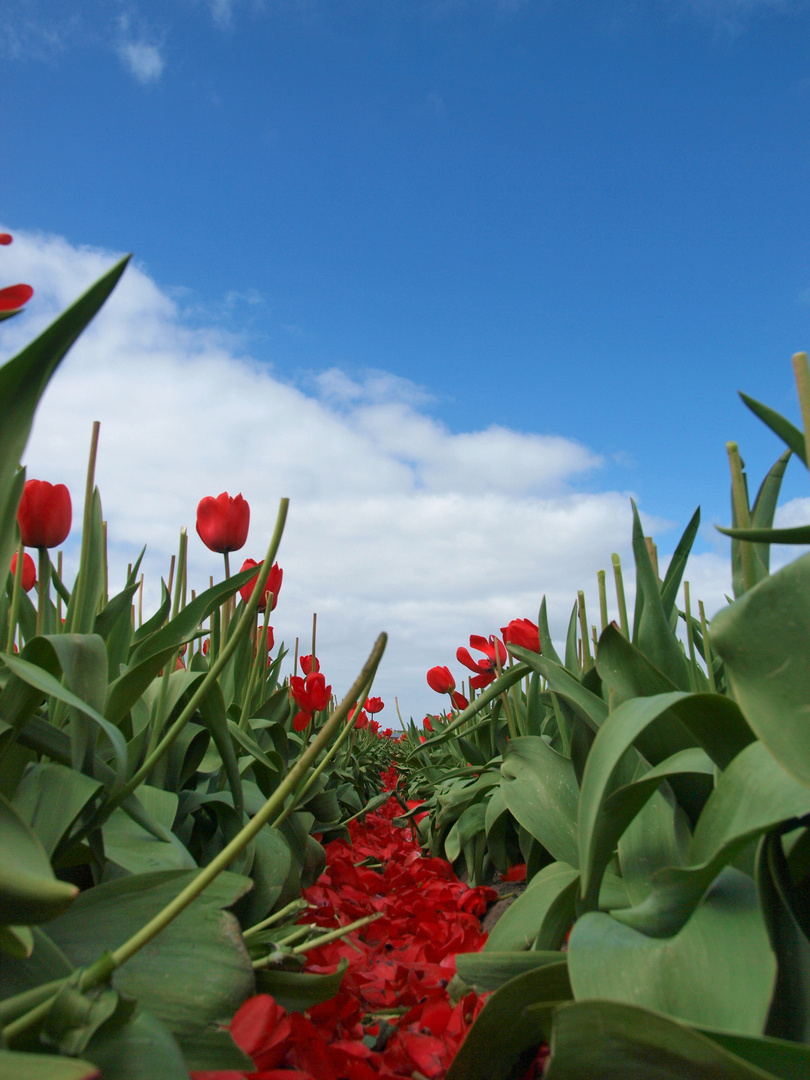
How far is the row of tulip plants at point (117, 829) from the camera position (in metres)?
0.65

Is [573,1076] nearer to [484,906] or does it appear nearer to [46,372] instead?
[46,372]

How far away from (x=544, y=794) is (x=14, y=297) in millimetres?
1358

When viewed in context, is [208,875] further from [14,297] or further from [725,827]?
[14,297]

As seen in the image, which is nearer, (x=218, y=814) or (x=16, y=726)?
(x=16, y=726)

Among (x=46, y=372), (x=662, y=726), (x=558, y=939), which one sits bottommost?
(x=558, y=939)

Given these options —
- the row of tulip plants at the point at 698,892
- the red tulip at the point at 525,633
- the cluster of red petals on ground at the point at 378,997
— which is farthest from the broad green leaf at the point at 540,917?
the red tulip at the point at 525,633

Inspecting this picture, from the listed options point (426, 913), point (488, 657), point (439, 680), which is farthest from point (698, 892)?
point (439, 680)

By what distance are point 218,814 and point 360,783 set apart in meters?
3.11

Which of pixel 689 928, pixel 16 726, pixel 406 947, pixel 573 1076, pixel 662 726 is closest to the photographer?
pixel 573 1076

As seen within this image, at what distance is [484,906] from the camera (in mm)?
2074

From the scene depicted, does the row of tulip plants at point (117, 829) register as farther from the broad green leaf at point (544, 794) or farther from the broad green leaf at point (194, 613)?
the broad green leaf at point (544, 794)

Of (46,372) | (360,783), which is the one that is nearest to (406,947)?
(46,372)

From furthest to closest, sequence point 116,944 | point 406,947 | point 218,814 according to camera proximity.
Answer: point 406,947
point 218,814
point 116,944

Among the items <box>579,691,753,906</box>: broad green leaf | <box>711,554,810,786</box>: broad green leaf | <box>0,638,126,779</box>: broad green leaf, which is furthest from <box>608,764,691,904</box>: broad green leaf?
<box>0,638,126,779</box>: broad green leaf
